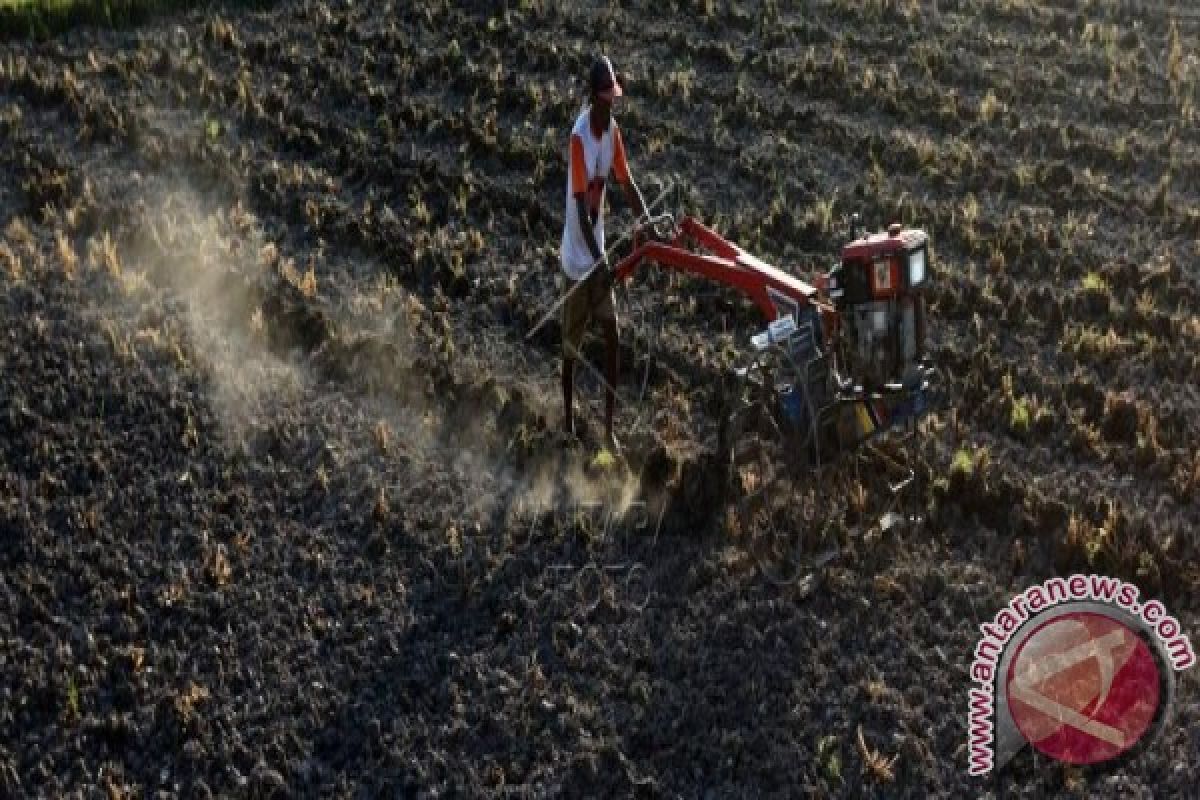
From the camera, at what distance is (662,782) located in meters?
5.70

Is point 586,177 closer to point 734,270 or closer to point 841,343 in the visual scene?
point 734,270

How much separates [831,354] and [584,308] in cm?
136

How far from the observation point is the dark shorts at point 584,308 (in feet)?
23.7

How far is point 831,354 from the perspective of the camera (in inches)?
257

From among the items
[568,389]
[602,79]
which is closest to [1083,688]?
[568,389]

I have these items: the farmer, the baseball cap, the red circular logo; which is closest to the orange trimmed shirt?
the farmer

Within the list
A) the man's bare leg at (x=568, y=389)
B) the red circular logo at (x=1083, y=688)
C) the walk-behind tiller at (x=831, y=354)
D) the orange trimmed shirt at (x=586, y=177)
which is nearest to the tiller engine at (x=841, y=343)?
the walk-behind tiller at (x=831, y=354)

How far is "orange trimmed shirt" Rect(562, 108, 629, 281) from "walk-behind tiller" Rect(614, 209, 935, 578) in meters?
0.24

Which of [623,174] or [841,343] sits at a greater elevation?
[623,174]

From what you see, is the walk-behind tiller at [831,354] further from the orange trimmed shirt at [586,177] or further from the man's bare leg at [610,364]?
the man's bare leg at [610,364]

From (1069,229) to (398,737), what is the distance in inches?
228

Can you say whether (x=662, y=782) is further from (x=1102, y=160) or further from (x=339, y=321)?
(x=1102, y=160)

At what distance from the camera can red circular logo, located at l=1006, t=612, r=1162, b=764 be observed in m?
5.75

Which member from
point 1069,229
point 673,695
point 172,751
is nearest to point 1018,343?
point 1069,229
